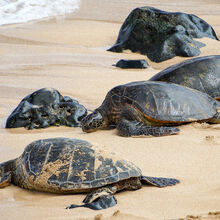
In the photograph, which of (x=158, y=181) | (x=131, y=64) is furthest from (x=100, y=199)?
(x=131, y=64)

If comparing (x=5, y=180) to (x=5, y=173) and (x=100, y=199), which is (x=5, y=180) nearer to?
(x=5, y=173)

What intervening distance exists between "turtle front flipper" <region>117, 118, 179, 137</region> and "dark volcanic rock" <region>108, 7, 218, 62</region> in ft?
18.4

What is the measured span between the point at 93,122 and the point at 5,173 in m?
2.02

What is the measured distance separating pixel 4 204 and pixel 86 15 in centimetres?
1441

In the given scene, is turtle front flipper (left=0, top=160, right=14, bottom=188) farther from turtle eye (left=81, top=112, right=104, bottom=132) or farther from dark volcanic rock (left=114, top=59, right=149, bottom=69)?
dark volcanic rock (left=114, top=59, right=149, bottom=69)

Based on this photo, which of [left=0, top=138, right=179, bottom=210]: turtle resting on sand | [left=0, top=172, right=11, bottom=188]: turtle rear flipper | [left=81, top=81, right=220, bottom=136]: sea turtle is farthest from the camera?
[left=81, top=81, right=220, bottom=136]: sea turtle

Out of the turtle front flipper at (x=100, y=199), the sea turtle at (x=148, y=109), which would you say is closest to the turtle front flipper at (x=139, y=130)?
the sea turtle at (x=148, y=109)

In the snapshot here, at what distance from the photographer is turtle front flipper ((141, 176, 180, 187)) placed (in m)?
3.75

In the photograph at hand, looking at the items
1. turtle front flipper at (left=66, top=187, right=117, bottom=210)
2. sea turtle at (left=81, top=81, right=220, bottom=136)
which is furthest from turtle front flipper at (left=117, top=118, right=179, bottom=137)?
turtle front flipper at (left=66, top=187, right=117, bottom=210)

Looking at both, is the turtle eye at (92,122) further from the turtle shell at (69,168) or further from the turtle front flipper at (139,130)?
the turtle shell at (69,168)

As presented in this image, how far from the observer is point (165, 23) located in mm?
11797

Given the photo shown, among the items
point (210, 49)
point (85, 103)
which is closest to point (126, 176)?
point (85, 103)

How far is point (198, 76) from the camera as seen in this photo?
7281mm

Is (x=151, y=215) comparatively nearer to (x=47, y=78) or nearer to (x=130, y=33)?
(x=47, y=78)
